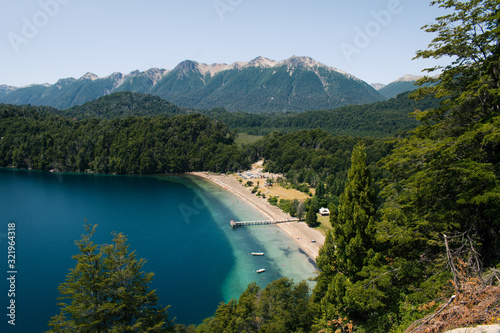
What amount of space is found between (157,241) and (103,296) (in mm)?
35574

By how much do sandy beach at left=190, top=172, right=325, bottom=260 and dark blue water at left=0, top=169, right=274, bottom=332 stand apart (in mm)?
6860

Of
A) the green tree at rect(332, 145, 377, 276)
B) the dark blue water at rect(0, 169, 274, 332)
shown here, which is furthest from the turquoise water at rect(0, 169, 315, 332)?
the green tree at rect(332, 145, 377, 276)

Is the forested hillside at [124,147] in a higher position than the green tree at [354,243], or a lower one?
higher

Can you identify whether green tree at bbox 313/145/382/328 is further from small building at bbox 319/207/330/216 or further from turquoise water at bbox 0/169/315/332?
small building at bbox 319/207/330/216

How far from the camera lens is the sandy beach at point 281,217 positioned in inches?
1756

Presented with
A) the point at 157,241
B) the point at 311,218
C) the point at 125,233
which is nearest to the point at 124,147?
the point at 125,233

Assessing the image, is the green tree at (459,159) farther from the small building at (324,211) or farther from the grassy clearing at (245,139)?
the grassy clearing at (245,139)

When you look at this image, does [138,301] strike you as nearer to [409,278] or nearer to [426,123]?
[409,278]

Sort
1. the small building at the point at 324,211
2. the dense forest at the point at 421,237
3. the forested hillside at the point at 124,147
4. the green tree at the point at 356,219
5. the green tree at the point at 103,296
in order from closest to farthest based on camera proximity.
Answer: the dense forest at the point at 421,237, the green tree at the point at 103,296, the green tree at the point at 356,219, the small building at the point at 324,211, the forested hillside at the point at 124,147

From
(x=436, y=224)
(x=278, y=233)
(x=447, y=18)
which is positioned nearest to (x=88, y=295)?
(x=436, y=224)

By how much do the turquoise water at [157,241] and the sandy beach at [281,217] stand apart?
1.71m

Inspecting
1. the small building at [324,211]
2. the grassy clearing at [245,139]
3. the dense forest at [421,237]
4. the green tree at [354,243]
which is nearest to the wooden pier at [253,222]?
the small building at [324,211]

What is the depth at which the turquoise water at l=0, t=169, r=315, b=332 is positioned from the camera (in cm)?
3284

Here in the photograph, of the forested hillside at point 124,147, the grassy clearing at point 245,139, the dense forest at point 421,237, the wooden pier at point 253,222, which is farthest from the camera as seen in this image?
the grassy clearing at point 245,139
